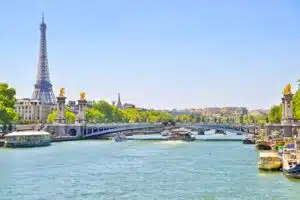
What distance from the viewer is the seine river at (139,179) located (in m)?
24.4

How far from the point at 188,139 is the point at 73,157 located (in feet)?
98.7

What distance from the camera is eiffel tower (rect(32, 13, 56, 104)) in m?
100

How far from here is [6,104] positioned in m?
61.2

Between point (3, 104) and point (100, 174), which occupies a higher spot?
point (3, 104)

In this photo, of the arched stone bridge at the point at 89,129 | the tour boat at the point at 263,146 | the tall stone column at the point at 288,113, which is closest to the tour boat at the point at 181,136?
the arched stone bridge at the point at 89,129

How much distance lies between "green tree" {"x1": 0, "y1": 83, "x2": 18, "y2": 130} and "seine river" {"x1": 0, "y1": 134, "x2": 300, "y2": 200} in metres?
17.4

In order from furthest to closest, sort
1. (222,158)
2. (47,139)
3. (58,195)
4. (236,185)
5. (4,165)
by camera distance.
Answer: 1. (47,139)
2. (222,158)
3. (4,165)
4. (236,185)
5. (58,195)

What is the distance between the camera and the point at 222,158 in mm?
40969

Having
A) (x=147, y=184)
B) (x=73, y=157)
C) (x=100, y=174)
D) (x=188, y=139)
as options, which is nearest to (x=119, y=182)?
(x=147, y=184)

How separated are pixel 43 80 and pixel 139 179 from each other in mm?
Answer: 81445

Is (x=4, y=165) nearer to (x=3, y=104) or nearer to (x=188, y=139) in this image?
(x=3, y=104)

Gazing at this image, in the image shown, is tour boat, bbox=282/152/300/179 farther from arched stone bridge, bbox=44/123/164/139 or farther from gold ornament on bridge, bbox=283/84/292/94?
arched stone bridge, bbox=44/123/164/139

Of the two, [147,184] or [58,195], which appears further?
[147,184]

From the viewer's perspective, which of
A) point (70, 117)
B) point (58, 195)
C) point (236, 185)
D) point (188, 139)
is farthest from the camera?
point (70, 117)
